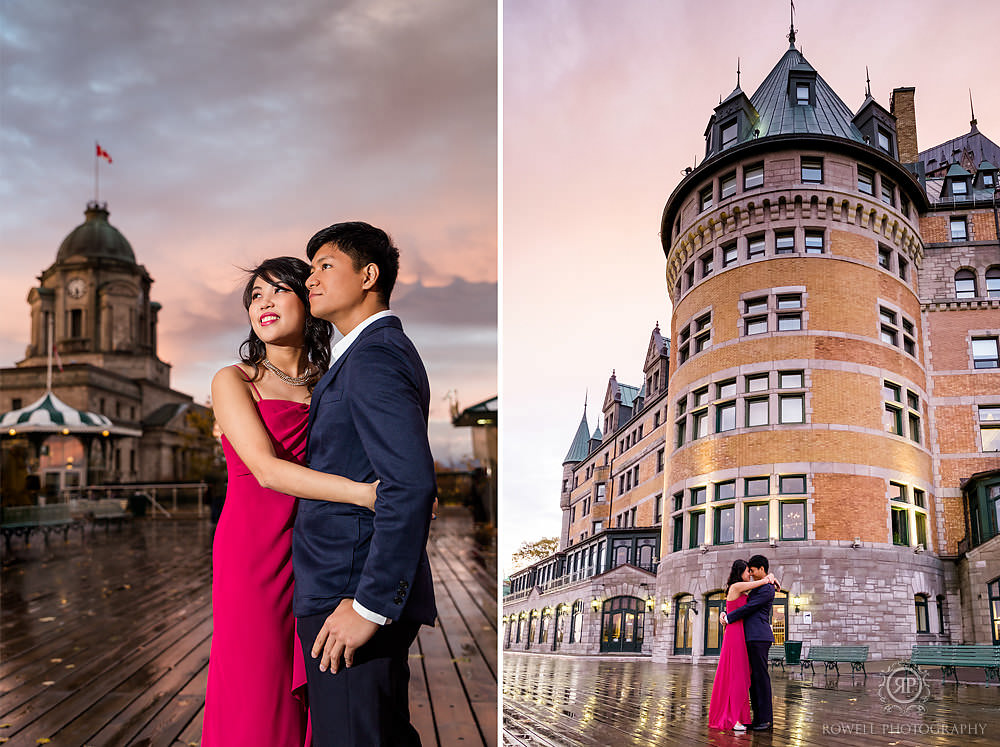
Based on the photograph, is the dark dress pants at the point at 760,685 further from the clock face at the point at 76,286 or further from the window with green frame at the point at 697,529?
the clock face at the point at 76,286

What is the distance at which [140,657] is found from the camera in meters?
Result: 5.05

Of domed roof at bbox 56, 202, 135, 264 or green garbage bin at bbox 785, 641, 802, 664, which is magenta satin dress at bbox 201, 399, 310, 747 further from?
domed roof at bbox 56, 202, 135, 264

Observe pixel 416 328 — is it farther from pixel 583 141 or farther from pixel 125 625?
pixel 583 141

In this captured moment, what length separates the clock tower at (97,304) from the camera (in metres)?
23.7

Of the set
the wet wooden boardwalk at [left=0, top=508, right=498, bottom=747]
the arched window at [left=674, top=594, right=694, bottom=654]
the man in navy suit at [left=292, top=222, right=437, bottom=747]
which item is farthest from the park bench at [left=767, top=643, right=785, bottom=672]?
the man in navy suit at [left=292, top=222, right=437, bottom=747]

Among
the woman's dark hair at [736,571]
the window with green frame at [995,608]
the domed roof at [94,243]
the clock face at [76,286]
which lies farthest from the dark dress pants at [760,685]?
the clock face at [76,286]

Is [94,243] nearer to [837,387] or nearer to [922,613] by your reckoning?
[837,387]

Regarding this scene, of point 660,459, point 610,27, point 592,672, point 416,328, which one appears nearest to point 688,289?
point 660,459

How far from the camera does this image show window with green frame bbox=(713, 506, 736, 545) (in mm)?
3061

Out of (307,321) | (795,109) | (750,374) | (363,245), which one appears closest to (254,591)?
(307,321)

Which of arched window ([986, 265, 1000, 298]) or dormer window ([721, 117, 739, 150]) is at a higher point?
dormer window ([721, 117, 739, 150])

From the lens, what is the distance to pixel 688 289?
3.41 m

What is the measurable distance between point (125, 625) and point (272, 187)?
5.35 m

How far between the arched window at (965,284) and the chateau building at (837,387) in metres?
0.01
